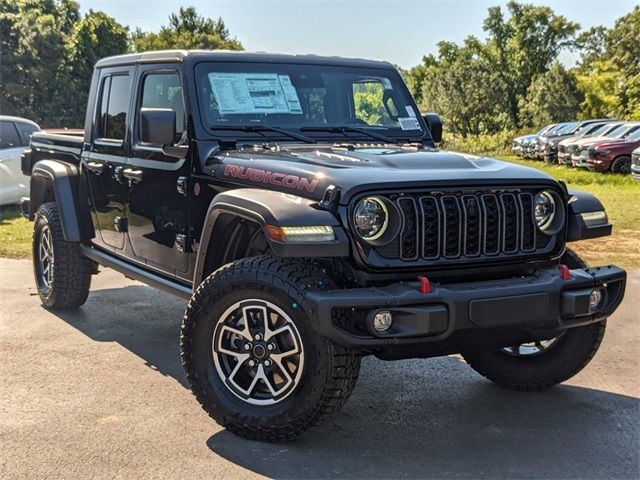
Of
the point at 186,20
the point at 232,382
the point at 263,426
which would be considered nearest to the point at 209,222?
the point at 232,382

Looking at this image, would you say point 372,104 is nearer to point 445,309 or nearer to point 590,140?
point 445,309

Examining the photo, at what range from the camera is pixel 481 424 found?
13.8 ft

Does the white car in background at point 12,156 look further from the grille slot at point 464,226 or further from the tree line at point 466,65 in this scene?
the tree line at point 466,65

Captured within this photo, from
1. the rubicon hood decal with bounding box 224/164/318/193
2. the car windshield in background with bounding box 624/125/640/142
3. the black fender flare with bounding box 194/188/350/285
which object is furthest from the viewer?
the car windshield in background with bounding box 624/125/640/142

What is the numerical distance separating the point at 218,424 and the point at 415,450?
101 cm

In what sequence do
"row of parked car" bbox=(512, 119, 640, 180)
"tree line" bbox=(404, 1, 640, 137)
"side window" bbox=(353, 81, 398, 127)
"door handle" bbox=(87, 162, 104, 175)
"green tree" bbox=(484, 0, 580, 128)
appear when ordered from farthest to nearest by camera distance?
"green tree" bbox=(484, 0, 580, 128) → "tree line" bbox=(404, 1, 640, 137) → "row of parked car" bbox=(512, 119, 640, 180) → "door handle" bbox=(87, 162, 104, 175) → "side window" bbox=(353, 81, 398, 127)

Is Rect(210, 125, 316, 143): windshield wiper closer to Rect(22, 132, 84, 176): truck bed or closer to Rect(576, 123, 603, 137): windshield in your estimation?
Rect(22, 132, 84, 176): truck bed

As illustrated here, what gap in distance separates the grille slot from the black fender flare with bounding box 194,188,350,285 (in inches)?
10.9

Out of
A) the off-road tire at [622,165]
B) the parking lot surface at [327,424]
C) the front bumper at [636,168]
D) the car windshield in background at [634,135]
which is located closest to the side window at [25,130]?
the parking lot surface at [327,424]

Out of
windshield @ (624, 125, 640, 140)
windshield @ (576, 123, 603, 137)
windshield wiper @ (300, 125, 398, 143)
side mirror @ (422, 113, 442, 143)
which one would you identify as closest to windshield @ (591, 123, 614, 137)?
windshield @ (576, 123, 603, 137)

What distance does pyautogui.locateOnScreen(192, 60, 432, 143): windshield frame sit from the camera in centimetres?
478

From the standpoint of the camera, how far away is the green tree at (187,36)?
194 feet

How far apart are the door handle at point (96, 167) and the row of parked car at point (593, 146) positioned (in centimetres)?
1571

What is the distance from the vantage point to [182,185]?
473cm
